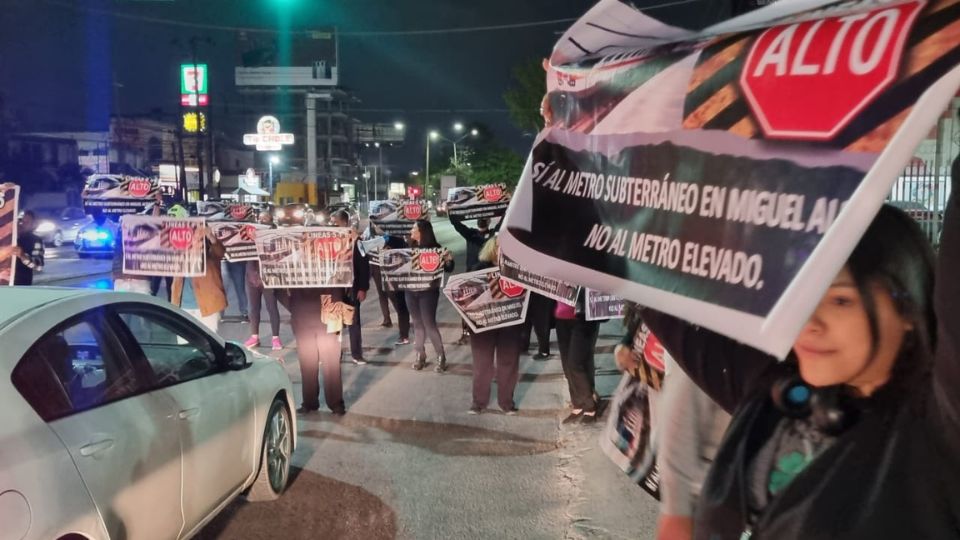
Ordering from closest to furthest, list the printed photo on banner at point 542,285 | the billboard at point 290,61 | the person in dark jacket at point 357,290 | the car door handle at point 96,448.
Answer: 1. the car door handle at point 96,448
2. the printed photo on banner at point 542,285
3. the person in dark jacket at point 357,290
4. the billboard at point 290,61

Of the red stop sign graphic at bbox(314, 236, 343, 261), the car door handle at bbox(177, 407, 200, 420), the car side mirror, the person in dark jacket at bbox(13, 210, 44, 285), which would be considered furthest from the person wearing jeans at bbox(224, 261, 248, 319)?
the car door handle at bbox(177, 407, 200, 420)

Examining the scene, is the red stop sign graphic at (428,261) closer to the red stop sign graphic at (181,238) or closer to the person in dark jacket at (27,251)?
the red stop sign graphic at (181,238)

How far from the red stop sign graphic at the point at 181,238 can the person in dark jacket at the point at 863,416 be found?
8296 mm

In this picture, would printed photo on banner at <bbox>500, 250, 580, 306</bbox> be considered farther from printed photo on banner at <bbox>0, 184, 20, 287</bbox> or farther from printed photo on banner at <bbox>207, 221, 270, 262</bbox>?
printed photo on banner at <bbox>207, 221, 270, 262</bbox>

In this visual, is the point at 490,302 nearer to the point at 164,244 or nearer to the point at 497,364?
the point at 497,364

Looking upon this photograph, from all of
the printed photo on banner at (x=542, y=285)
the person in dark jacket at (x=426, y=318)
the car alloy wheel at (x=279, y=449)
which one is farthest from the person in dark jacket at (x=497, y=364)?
the car alloy wheel at (x=279, y=449)

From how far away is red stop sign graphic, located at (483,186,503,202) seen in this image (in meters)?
11.9

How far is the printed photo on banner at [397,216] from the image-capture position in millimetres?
14836

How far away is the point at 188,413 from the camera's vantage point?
417 centimetres

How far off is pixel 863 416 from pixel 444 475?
4684mm

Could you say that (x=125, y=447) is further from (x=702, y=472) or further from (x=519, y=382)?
(x=519, y=382)

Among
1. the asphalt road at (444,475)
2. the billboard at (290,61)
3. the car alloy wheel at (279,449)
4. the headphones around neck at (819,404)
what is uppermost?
the billboard at (290,61)

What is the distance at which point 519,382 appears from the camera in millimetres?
8992

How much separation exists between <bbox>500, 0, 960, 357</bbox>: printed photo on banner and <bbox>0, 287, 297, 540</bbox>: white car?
2.21m
